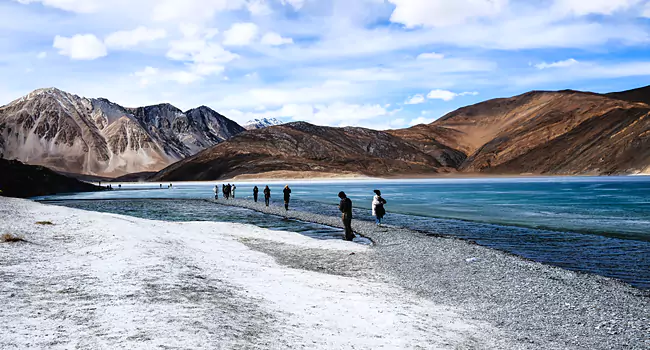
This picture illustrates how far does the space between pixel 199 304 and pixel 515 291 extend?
23.2 ft

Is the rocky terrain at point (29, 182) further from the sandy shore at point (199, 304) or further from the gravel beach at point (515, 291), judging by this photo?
the gravel beach at point (515, 291)

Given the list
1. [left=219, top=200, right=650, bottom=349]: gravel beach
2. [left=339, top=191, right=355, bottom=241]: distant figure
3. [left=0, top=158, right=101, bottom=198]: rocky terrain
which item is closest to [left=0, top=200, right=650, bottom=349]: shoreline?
[left=219, top=200, right=650, bottom=349]: gravel beach

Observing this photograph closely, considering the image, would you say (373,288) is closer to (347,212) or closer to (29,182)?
(347,212)

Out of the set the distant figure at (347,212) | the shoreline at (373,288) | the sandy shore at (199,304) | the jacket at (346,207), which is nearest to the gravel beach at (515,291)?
the shoreline at (373,288)

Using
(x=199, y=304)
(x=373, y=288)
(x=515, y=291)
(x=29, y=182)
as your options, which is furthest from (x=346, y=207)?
(x=29, y=182)

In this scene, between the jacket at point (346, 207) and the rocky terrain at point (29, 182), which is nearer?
the jacket at point (346, 207)

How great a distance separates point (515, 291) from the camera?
1180cm

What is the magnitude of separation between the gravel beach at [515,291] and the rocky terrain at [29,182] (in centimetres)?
5668

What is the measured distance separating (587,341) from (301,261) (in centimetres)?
867

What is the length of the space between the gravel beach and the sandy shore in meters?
0.43

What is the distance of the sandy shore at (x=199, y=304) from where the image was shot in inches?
275

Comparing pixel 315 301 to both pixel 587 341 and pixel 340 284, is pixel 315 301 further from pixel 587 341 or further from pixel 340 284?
pixel 587 341

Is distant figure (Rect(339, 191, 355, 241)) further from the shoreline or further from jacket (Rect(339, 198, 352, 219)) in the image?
the shoreline

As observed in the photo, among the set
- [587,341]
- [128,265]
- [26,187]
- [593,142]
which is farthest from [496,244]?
[593,142]
